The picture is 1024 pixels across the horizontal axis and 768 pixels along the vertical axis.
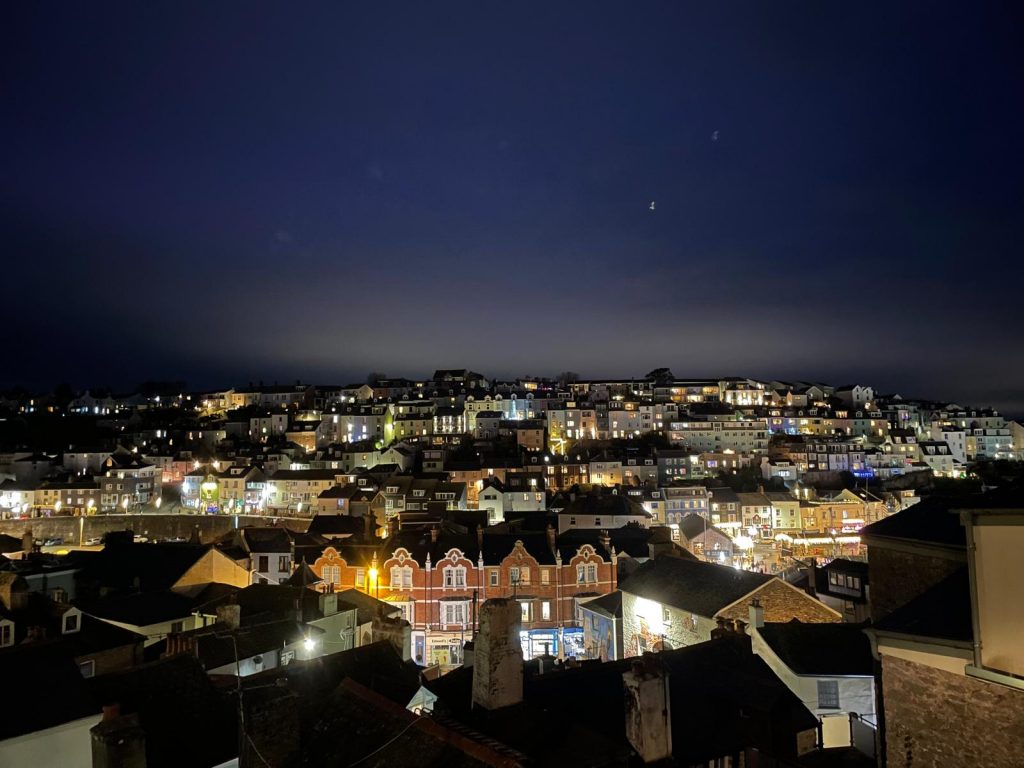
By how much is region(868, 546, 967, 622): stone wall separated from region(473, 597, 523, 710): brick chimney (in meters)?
6.02

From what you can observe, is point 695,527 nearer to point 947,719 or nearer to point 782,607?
point 782,607

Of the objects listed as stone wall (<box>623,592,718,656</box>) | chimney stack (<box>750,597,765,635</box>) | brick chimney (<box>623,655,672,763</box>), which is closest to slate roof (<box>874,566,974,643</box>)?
brick chimney (<box>623,655,672,763</box>)

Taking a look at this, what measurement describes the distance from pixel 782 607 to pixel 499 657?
1615 cm

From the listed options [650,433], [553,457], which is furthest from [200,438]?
[650,433]

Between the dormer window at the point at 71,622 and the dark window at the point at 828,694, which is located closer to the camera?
the dark window at the point at 828,694

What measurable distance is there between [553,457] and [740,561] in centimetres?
3107

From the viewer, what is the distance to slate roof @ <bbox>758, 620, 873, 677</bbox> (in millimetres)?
18438

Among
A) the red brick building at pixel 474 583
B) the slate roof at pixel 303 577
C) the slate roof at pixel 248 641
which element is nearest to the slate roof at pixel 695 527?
the red brick building at pixel 474 583

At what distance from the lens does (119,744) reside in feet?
31.5

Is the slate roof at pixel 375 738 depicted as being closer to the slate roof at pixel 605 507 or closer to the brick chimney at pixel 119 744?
the brick chimney at pixel 119 744

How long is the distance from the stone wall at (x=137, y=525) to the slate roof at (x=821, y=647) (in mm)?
52807

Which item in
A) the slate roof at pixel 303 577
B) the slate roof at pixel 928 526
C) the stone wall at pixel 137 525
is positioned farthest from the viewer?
the stone wall at pixel 137 525

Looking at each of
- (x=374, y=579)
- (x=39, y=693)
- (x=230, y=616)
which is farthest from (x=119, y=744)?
(x=374, y=579)

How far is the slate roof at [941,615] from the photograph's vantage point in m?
8.41
